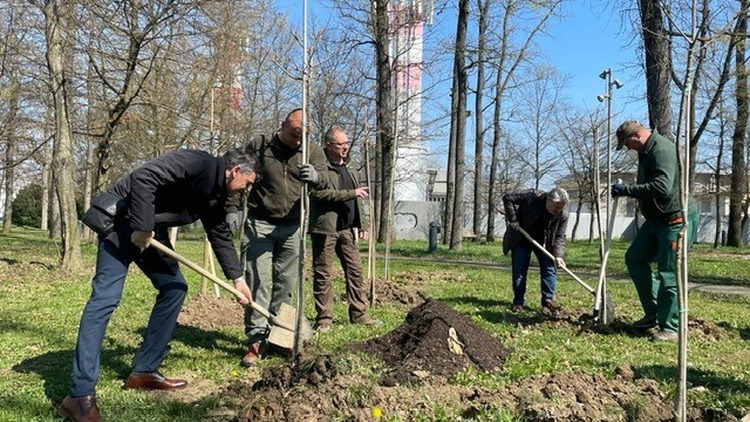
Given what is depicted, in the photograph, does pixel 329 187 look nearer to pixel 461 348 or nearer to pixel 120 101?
pixel 461 348

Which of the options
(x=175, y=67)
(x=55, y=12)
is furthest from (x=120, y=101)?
(x=55, y=12)

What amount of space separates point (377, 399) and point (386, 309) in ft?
12.8

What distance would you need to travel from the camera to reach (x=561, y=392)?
3359 mm

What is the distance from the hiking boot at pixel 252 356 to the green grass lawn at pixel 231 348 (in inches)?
4.5

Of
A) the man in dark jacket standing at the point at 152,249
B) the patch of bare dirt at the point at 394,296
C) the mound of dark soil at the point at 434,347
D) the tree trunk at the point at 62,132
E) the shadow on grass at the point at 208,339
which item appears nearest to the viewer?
the man in dark jacket standing at the point at 152,249

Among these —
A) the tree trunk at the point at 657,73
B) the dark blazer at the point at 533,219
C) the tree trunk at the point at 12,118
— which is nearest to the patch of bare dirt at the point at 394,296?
the dark blazer at the point at 533,219

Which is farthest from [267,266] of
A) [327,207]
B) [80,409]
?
[80,409]

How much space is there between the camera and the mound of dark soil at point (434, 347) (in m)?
4.02

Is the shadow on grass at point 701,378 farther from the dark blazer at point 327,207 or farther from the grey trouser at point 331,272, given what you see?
the dark blazer at point 327,207

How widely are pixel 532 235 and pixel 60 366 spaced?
200 inches

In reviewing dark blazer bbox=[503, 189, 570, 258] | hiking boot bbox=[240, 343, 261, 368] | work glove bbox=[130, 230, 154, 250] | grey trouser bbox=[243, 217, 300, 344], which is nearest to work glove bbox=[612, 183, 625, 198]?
dark blazer bbox=[503, 189, 570, 258]

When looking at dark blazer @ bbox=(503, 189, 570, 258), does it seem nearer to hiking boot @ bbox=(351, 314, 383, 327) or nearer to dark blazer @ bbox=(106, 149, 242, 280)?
hiking boot @ bbox=(351, 314, 383, 327)

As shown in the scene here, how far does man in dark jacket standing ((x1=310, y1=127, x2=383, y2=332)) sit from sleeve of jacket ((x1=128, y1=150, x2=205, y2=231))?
1817 mm

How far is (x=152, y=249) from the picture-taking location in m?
3.90
